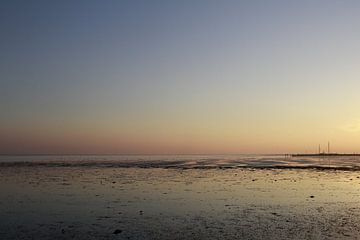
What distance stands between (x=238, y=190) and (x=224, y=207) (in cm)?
876

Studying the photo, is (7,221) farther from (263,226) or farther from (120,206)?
(263,226)

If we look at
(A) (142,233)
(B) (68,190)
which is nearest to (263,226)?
(A) (142,233)

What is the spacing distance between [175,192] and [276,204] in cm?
829

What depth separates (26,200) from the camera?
24484mm

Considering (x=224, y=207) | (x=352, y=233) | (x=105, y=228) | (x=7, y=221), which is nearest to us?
(x=352, y=233)

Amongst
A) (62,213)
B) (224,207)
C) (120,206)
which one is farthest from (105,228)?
(224,207)

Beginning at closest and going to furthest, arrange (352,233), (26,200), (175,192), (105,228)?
(352,233) < (105,228) < (26,200) < (175,192)

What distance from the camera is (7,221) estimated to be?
693 inches

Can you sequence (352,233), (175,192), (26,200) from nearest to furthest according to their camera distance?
Result: (352,233), (26,200), (175,192)

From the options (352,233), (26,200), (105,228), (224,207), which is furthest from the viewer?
(26,200)

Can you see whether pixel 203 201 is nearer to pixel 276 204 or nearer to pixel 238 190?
pixel 276 204

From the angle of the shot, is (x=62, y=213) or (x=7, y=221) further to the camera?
(x=62, y=213)

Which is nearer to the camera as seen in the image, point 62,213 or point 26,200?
point 62,213

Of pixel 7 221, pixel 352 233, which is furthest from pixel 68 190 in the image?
pixel 352 233
